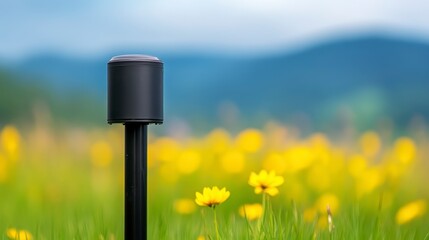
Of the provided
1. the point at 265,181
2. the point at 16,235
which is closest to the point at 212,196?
the point at 265,181

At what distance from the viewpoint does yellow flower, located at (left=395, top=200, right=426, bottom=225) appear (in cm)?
392

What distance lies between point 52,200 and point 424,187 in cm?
228

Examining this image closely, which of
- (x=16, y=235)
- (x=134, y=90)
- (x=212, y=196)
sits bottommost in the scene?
(x=16, y=235)

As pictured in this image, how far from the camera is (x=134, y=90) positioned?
8.71 ft

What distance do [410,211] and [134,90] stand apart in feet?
6.40

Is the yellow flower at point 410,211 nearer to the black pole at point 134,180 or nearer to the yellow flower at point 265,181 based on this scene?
the yellow flower at point 265,181

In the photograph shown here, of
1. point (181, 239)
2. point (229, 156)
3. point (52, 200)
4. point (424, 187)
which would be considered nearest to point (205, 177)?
point (229, 156)

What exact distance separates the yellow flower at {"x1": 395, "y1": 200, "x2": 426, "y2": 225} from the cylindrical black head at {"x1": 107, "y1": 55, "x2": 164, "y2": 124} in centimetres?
166

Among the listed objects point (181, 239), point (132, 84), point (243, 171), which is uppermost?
point (132, 84)

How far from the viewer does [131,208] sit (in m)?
2.71

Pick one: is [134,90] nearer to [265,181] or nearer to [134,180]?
[134,180]

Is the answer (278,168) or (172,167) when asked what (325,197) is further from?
(172,167)

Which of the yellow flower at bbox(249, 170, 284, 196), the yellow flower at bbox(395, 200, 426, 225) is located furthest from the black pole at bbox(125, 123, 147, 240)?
the yellow flower at bbox(395, 200, 426, 225)

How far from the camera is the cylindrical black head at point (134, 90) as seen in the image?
2.65 m
